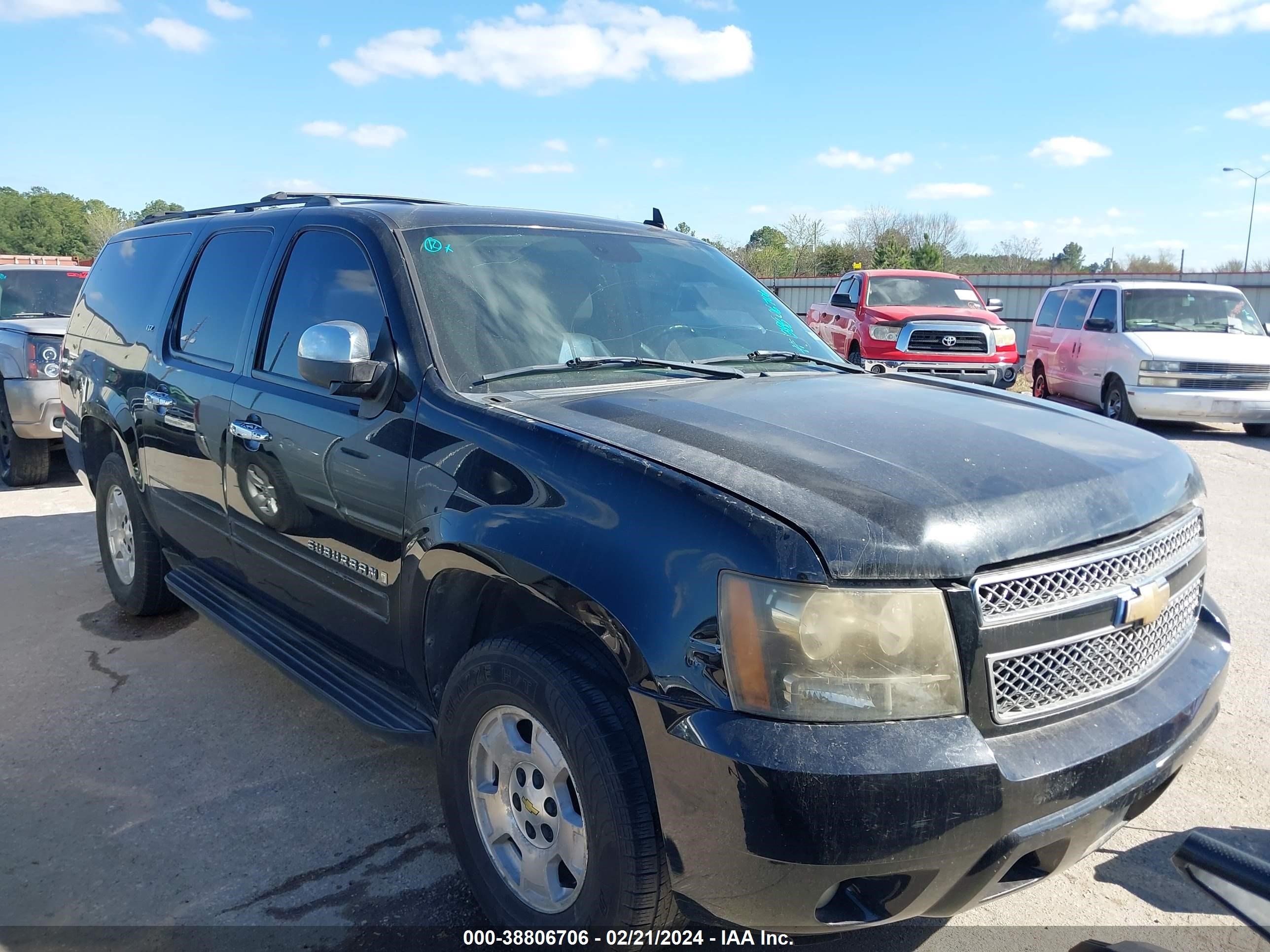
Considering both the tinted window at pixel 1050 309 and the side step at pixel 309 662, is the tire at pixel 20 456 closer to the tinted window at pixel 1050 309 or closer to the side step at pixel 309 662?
the side step at pixel 309 662

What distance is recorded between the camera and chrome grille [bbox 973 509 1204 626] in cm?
194

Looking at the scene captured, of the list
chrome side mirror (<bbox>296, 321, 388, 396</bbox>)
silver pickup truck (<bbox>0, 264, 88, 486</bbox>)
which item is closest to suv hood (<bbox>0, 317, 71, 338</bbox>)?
silver pickup truck (<bbox>0, 264, 88, 486</bbox>)

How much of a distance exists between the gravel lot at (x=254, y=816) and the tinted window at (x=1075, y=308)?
8.87 metres

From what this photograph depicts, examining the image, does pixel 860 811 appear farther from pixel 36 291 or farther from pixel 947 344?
pixel 947 344

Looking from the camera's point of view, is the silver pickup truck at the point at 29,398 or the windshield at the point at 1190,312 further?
the windshield at the point at 1190,312

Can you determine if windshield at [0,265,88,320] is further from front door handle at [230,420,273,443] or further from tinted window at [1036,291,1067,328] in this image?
tinted window at [1036,291,1067,328]

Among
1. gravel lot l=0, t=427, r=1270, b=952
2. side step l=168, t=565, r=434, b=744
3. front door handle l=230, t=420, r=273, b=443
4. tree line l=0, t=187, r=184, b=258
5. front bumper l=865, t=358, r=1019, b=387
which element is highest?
tree line l=0, t=187, r=184, b=258

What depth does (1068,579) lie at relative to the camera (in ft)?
6.73

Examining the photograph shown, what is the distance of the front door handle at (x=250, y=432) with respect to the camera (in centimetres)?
338

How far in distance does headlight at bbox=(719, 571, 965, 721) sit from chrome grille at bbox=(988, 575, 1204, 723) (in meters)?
0.15

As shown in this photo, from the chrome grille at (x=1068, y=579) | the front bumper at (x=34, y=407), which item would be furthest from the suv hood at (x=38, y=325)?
the chrome grille at (x=1068, y=579)

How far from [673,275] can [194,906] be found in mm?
2628

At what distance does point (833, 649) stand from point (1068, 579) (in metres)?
0.58

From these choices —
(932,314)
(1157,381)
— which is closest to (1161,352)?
(1157,381)
